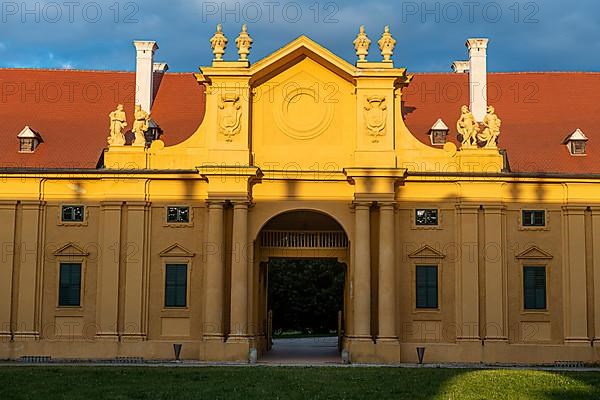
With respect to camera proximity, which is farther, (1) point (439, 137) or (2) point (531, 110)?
(2) point (531, 110)

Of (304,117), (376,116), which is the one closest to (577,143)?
(376,116)

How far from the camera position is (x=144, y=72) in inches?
1667

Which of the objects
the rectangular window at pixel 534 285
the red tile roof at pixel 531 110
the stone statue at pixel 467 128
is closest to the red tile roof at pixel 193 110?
the red tile roof at pixel 531 110

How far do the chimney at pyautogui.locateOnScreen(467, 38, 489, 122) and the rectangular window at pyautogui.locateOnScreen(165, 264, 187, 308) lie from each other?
1432 cm

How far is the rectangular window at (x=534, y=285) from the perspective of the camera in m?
37.5

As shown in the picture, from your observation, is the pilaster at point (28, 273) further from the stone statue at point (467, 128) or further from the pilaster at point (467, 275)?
the stone statue at point (467, 128)

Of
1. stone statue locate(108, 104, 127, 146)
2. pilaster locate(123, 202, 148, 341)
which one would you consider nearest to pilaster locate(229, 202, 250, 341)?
pilaster locate(123, 202, 148, 341)

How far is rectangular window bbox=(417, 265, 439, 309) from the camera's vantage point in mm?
37500

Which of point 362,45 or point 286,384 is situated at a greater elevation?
point 362,45

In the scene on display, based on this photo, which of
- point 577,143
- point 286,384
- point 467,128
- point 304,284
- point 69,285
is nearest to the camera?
point 286,384

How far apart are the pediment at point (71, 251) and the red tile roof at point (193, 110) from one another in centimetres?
311

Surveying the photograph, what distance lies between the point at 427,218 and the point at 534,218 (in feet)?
13.5

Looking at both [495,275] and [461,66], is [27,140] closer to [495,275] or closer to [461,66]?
[495,275]

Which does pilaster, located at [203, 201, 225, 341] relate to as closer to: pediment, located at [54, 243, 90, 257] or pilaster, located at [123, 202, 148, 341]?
pilaster, located at [123, 202, 148, 341]
